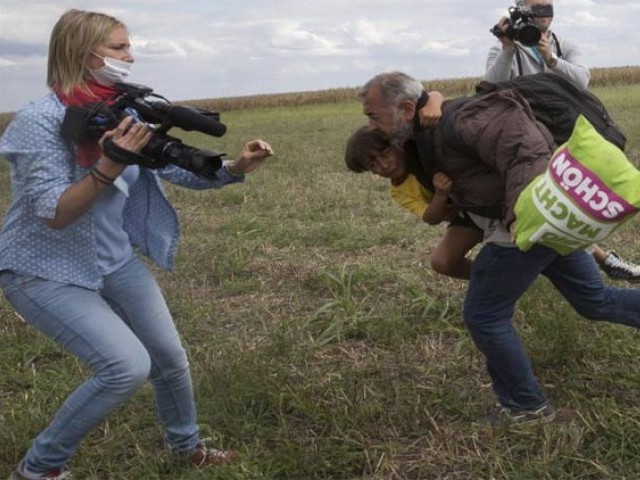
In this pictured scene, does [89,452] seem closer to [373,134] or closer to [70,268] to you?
[70,268]

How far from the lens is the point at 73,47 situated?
108 inches

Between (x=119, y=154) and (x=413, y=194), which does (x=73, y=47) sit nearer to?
(x=119, y=154)

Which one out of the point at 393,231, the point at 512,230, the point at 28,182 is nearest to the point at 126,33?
the point at 28,182

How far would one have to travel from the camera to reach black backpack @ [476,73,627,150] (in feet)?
9.87

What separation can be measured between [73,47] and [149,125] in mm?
376

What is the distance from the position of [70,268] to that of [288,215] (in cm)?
541

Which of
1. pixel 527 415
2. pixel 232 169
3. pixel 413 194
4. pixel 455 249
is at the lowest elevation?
pixel 527 415

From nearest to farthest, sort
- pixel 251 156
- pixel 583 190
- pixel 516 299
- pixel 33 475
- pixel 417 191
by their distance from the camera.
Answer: pixel 583 190
pixel 33 475
pixel 251 156
pixel 516 299
pixel 417 191

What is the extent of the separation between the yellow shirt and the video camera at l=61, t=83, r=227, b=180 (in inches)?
37.5

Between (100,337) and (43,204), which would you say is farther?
(100,337)

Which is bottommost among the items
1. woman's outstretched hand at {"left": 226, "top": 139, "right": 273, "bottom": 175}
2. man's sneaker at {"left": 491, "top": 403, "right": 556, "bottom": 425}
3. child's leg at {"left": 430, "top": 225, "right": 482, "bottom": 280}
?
man's sneaker at {"left": 491, "top": 403, "right": 556, "bottom": 425}

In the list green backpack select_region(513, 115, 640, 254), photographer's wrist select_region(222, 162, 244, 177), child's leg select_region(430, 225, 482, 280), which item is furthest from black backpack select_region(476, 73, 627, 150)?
photographer's wrist select_region(222, 162, 244, 177)

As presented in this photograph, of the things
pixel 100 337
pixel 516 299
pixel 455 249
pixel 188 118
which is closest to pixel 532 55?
pixel 455 249

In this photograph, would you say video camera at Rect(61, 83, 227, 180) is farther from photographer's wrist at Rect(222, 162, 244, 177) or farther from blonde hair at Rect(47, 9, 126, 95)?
photographer's wrist at Rect(222, 162, 244, 177)
